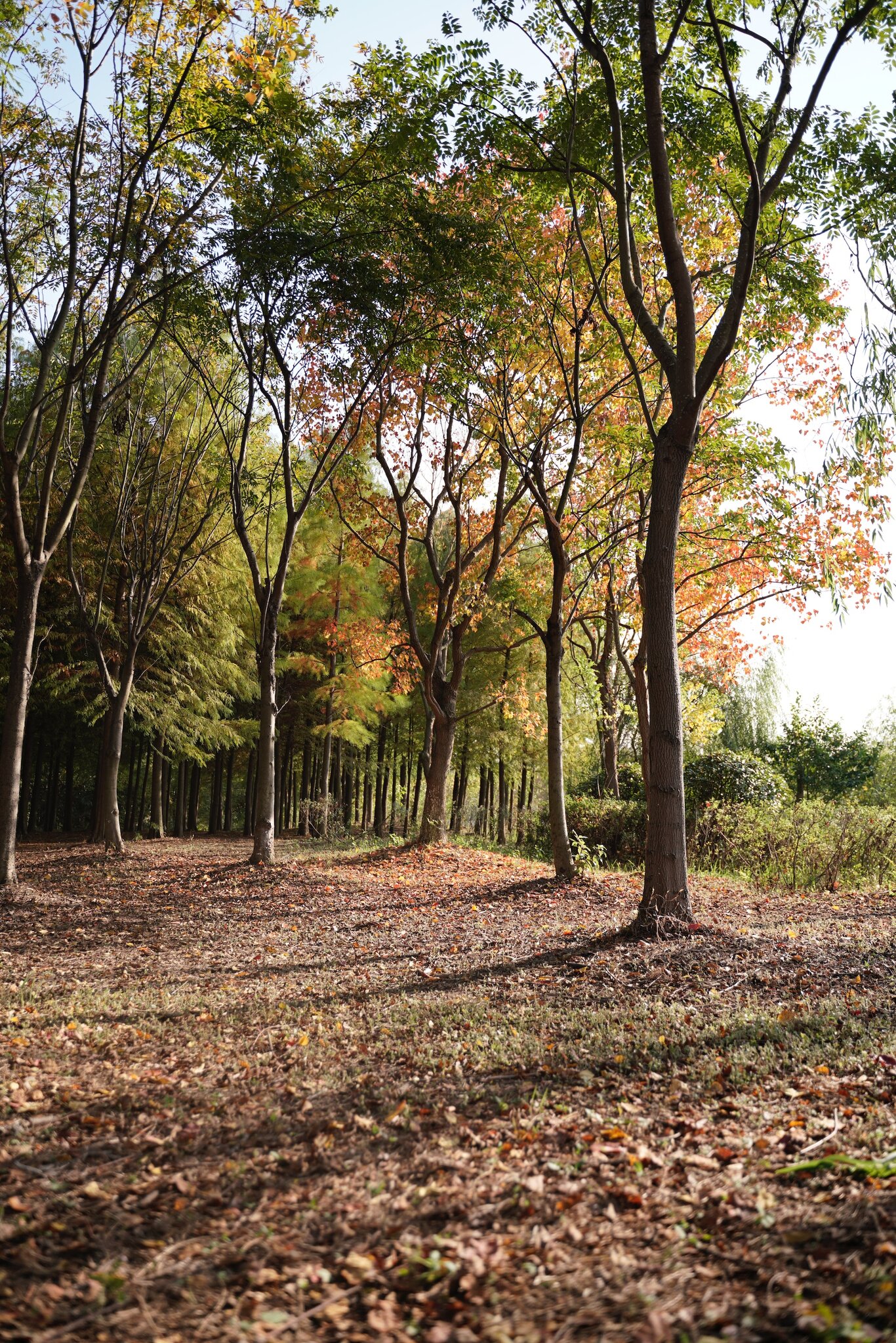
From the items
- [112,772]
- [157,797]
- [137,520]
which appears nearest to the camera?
[112,772]

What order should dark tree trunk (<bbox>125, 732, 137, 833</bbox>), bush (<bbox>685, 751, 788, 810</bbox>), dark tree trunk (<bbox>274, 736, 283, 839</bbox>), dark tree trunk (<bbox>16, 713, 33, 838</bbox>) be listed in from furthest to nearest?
dark tree trunk (<bbox>274, 736, 283, 839</bbox>), dark tree trunk (<bbox>125, 732, 137, 833</bbox>), dark tree trunk (<bbox>16, 713, 33, 838</bbox>), bush (<bbox>685, 751, 788, 810</bbox>)

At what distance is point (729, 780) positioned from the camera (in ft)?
50.4

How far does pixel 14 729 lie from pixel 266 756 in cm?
363

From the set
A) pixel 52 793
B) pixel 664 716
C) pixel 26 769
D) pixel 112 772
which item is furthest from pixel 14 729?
pixel 52 793

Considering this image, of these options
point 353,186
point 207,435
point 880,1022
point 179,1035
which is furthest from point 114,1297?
point 207,435

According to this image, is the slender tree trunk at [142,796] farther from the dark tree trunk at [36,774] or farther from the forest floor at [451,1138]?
the forest floor at [451,1138]

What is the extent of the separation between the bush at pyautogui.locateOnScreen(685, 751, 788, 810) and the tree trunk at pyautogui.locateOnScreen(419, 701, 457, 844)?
4.81 metres

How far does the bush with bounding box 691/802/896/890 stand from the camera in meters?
11.2

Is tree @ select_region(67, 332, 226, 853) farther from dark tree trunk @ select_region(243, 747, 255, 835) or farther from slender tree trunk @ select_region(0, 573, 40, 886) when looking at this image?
dark tree trunk @ select_region(243, 747, 255, 835)

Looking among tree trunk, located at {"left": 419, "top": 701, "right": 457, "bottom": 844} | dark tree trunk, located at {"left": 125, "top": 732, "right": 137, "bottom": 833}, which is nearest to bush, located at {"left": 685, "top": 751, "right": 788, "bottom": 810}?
tree trunk, located at {"left": 419, "top": 701, "right": 457, "bottom": 844}

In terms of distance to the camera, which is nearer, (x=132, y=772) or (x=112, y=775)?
(x=112, y=775)

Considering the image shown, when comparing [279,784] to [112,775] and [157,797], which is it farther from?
[112,775]

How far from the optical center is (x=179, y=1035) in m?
4.84

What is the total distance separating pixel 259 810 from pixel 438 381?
6.57 meters
